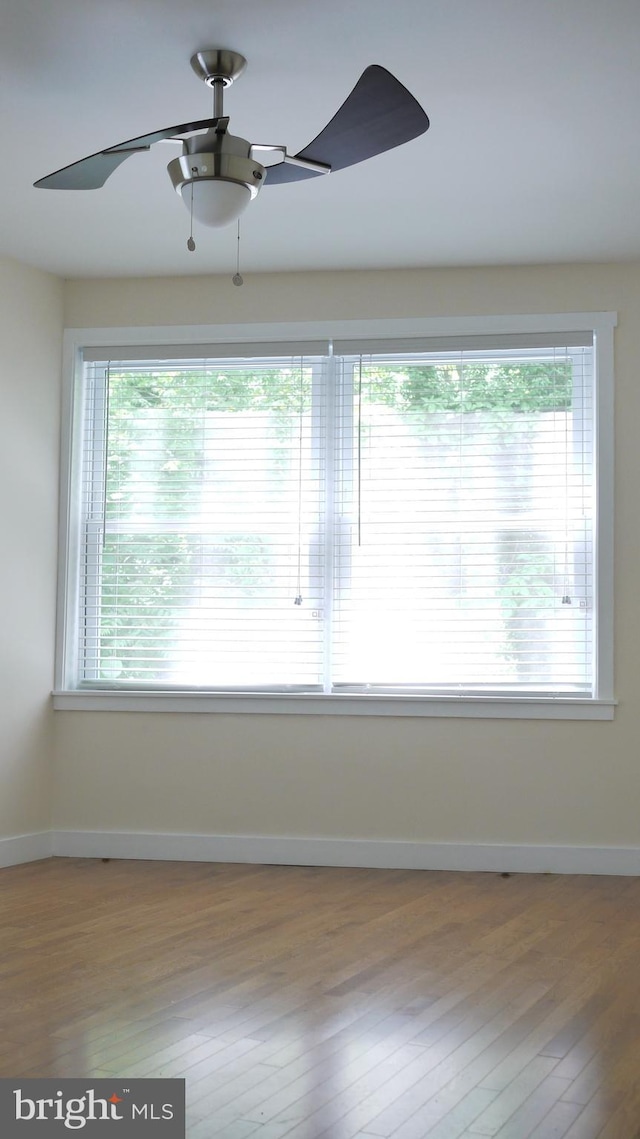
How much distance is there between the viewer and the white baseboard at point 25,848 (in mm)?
4941

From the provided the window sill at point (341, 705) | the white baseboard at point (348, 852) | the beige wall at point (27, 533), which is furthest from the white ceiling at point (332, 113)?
the white baseboard at point (348, 852)

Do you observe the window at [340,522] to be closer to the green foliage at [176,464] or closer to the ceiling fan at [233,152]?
the green foliage at [176,464]

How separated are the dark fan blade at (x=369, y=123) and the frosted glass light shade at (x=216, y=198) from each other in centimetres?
15

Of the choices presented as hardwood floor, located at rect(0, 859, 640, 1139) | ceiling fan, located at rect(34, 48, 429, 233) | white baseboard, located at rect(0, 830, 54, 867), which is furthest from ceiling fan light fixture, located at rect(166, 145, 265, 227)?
white baseboard, located at rect(0, 830, 54, 867)

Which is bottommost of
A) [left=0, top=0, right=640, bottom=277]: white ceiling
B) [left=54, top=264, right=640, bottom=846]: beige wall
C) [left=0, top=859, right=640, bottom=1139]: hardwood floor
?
[left=0, top=859, right=640, bottom=1139]: hardwood floor

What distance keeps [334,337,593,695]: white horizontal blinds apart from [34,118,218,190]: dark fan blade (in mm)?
2357

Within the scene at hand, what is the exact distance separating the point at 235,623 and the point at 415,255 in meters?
1.90

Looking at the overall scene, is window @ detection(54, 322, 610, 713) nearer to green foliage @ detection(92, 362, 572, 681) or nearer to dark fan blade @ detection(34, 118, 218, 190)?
green foliage @ detection(92, 362, 572, 681)

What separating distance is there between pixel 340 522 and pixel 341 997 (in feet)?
Result: 8.19

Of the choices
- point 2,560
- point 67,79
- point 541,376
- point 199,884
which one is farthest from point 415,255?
point 199,884

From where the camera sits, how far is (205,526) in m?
5.25

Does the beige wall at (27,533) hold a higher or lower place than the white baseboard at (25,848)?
higher

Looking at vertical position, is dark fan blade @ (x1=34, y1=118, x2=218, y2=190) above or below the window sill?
above

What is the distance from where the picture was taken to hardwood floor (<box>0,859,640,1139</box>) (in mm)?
2426
